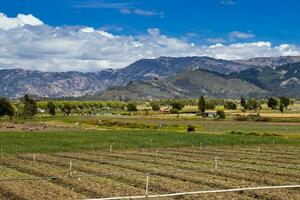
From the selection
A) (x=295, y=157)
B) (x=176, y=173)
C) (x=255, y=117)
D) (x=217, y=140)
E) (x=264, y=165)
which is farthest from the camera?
(x=255, y=117)

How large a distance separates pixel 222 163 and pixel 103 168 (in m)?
12.3

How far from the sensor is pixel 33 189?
31625 mm

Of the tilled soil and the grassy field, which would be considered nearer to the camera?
the tilled soil

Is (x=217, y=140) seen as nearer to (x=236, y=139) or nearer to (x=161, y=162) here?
(x=236, y=139)

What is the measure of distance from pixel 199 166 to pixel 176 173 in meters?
6.42

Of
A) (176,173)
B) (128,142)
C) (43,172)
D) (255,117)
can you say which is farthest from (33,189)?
(255,117)

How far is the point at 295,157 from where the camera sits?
Result: 56.7 m

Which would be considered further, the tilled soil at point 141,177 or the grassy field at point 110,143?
the grassy field at point 110,143

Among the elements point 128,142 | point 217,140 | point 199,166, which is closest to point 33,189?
point 199,166

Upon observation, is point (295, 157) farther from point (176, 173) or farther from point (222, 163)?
point (176, 173)

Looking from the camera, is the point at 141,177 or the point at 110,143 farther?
the point at 110,143

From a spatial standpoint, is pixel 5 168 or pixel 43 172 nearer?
pixel 43 172

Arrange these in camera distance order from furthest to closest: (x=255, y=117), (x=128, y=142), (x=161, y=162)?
(x=255, y=117)
(x=128, y=142)
(x=161, y=162)

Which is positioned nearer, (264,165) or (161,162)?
(264,165)
